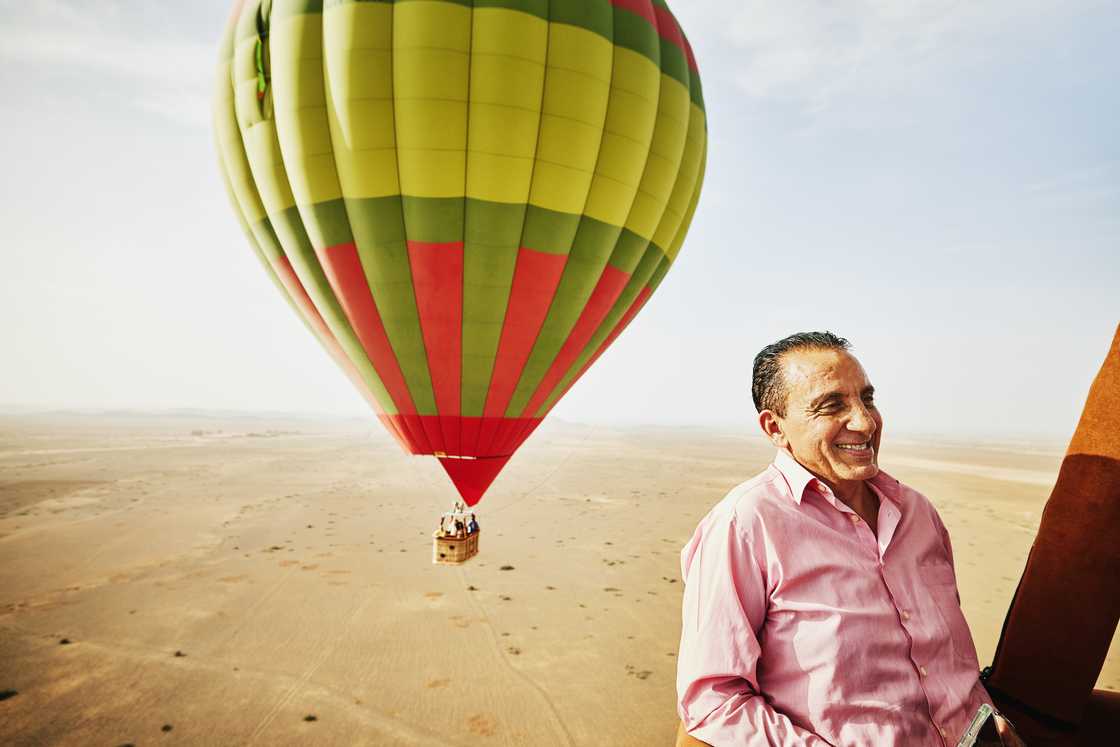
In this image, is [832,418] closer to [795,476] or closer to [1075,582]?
[795,476]

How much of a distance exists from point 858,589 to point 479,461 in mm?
6983

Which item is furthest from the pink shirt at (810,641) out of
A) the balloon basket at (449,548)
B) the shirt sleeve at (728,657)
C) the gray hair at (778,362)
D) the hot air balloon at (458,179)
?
the balloon basket at (449,548)

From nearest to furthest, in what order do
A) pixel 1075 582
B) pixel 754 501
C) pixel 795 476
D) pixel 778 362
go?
pixel 1075 582
pixel 754 501
pixel 795 476
pixel 778 362

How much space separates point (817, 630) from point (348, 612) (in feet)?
31.6

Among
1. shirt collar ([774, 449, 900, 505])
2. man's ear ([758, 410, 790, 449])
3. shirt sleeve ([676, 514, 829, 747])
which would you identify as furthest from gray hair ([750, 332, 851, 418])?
shirt sleeve ([676, 514, 829, 747])

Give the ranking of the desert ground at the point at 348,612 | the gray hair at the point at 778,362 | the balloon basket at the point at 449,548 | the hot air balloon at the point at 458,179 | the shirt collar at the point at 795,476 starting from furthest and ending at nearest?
1. the balloon basket at the point at 449,548
2. the hot air balloon at the point at 458,179
3. the desert ground at the point at 348,612
4. the gray hair at the point at 778,362
5. the shirt collar at the point at 795,476

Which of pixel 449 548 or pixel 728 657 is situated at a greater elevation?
pixel 728 657

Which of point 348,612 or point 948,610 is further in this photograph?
point 348,612

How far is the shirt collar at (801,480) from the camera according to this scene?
4.94 feet

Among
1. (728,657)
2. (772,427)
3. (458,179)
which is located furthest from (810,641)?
(458,179)

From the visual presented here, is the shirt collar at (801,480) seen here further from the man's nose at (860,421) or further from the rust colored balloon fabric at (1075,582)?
the rust colored balloon fabric at (1075,582)

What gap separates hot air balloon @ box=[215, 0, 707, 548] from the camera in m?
6.73

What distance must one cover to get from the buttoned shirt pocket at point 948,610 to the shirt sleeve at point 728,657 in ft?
1.41

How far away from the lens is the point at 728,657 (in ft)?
4.26
